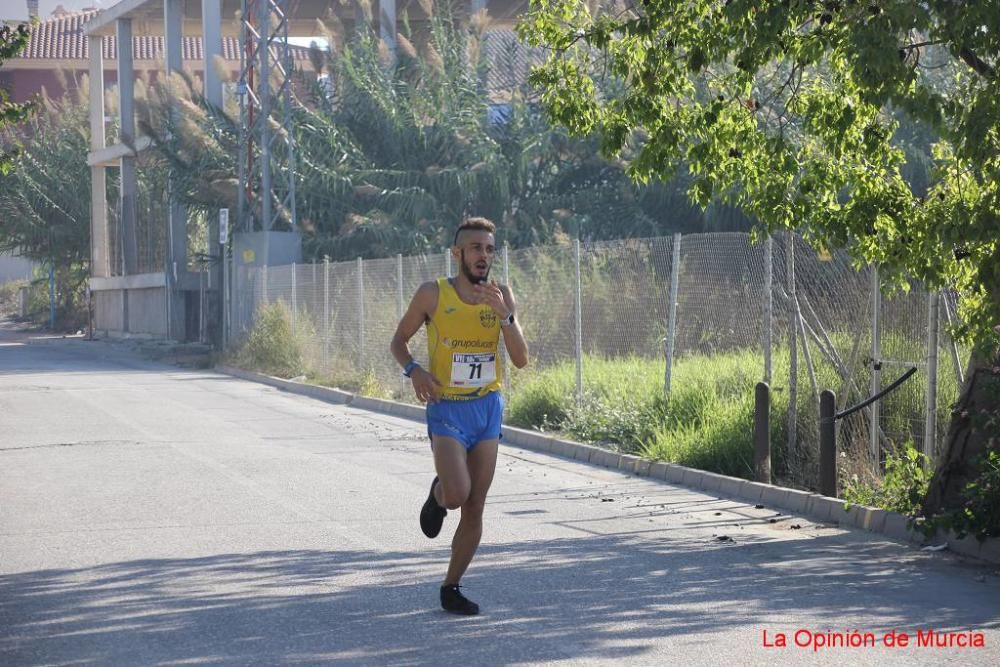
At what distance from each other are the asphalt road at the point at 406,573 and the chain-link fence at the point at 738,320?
59.0 inches

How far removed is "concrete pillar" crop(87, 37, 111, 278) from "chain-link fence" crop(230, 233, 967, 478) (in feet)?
84.3

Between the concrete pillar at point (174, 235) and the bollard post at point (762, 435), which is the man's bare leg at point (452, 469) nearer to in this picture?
the bollard post at point (762, 435)

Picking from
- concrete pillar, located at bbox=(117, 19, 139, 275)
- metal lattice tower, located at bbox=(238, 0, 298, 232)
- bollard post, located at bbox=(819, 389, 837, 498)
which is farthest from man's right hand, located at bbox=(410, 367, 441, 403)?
concrete pillar, located at bbox=(117, 19, 139, 275)

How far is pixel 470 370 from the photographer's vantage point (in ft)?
23.5

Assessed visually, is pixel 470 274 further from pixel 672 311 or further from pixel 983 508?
pixel 672 311

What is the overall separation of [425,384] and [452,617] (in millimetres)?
1103

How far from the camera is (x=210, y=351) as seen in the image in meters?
33.9

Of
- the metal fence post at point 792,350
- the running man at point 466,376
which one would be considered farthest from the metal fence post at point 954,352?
the running man at point 466,376

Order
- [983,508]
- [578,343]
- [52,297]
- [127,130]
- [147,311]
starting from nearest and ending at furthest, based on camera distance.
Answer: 1. [983,508]
2. [578,343]
3. [147,311]
4. [127,130]
5. [52,297]

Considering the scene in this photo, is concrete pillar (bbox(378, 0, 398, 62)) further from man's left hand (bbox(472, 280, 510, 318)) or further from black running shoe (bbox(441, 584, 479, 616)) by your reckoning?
black running shoe (bbox(441, 584, 479, 616))

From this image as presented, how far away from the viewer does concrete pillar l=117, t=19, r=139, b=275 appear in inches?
1826

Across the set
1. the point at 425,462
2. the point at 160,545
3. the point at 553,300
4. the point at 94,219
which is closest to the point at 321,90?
the point at 94,219

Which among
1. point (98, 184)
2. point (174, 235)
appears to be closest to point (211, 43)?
point (174, 235)

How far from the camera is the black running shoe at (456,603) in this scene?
282 inches
